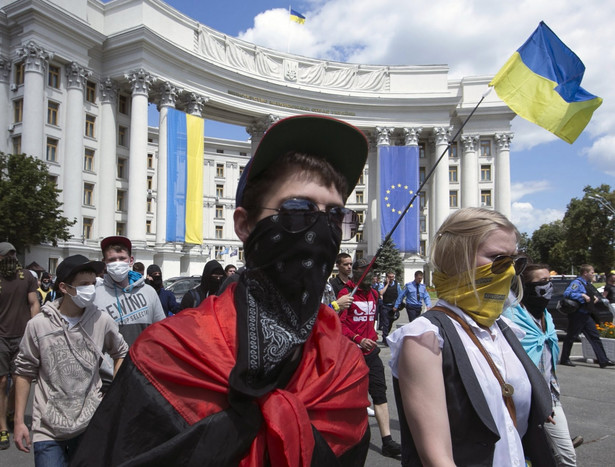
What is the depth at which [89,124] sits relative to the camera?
35656mm

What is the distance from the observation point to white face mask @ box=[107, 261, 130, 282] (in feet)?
13.9

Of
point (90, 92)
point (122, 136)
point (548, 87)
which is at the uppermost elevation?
point (90, 92)

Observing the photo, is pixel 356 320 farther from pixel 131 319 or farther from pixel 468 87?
pixel 468 87

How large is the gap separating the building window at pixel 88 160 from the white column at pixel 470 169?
36836 millimetres

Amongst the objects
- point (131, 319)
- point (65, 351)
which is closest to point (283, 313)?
point (65, 351)

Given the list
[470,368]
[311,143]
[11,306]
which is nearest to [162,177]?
[11,306]

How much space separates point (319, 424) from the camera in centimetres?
133

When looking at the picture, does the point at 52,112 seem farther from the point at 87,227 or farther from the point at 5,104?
the point at 87,227

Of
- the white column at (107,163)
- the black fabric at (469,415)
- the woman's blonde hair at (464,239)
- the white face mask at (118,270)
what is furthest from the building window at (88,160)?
the black fabric at (469,415)

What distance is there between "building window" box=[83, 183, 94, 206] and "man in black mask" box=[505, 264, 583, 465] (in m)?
35.7

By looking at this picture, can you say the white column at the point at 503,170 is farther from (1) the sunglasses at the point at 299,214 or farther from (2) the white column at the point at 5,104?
(1) the sunglasses at the point at 299,214

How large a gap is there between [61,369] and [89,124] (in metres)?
36.9

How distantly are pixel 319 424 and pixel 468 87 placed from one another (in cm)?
5665

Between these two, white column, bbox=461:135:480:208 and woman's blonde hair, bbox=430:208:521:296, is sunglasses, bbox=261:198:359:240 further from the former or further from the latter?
white column, bbox=461:135:480:208
